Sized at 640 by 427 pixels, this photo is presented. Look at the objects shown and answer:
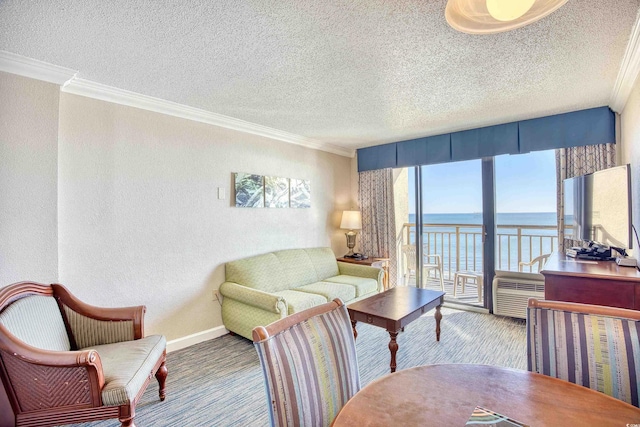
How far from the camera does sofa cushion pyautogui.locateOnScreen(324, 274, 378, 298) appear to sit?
3.78 meters

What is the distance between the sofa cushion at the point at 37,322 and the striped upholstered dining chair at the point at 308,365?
1559mm

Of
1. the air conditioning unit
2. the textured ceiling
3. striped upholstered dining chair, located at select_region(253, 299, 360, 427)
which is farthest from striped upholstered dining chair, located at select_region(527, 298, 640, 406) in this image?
the air conditioning unit

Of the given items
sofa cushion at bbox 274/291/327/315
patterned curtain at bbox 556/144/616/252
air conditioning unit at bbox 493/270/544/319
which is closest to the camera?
sofa cushion at bbox 274/291/327/315

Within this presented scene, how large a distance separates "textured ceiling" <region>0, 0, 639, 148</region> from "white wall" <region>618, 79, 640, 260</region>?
0.78 ft

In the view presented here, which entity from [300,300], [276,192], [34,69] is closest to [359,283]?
[300,300]

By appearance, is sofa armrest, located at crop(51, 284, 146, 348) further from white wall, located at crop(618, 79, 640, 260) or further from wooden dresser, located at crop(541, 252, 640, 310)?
white wall, located at crop(618, 79, 640, 260)

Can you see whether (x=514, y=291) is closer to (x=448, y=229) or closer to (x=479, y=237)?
(x=479, y=237)

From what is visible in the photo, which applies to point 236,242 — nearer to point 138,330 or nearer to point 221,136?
point 221,136

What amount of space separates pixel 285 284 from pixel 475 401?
283 centimetres

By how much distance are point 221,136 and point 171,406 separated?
2.57 metres

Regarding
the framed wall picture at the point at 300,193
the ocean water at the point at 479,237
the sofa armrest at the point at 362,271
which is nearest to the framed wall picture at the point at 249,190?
the framed wall picture at the point at 300,193

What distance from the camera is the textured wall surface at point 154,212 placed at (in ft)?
8.02

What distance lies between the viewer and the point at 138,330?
218 cm

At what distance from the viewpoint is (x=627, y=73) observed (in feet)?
7.44
